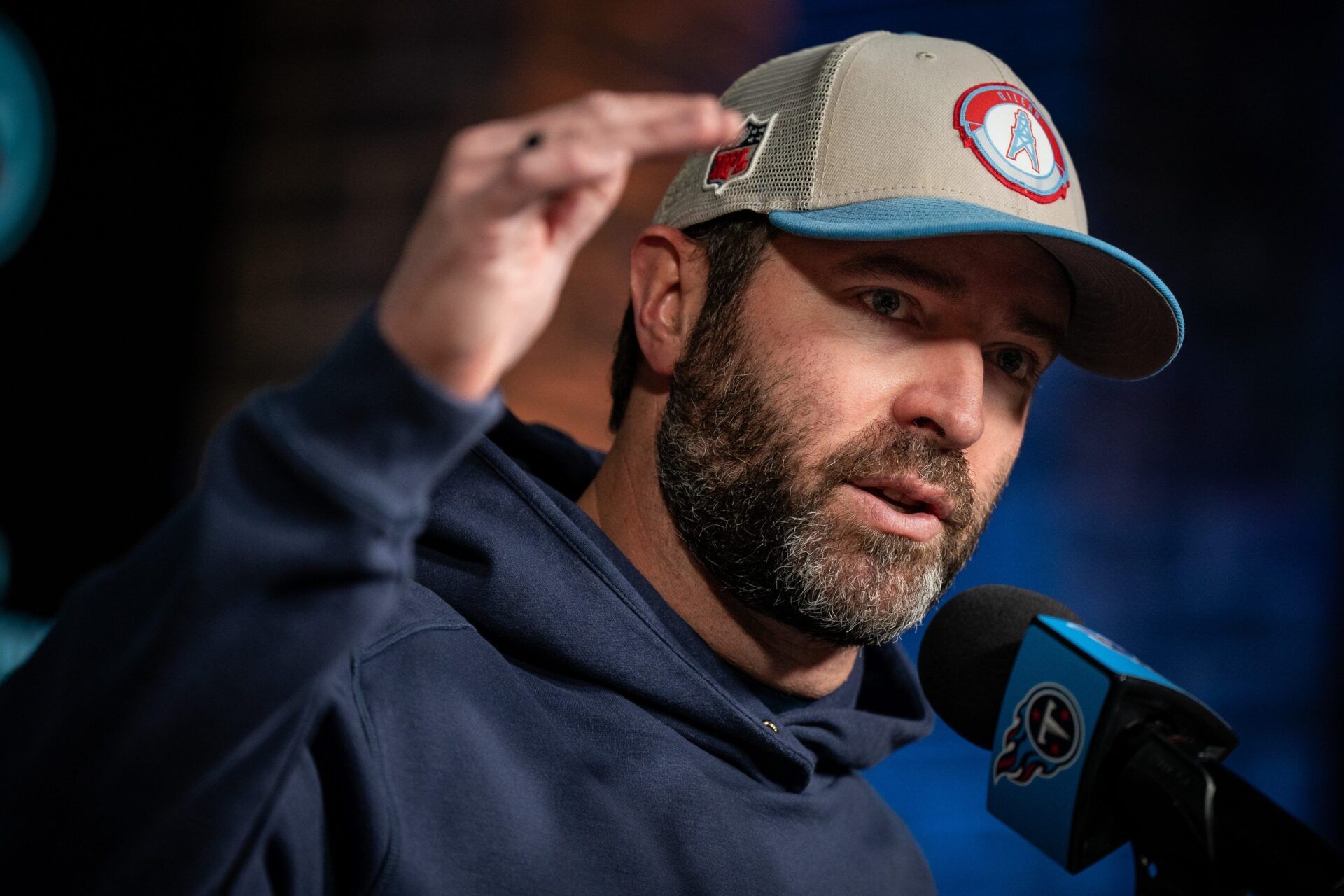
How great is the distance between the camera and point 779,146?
1.11m

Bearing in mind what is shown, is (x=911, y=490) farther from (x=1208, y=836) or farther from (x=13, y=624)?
(x=13, y=624)

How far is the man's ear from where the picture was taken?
Answer: 1158 mm

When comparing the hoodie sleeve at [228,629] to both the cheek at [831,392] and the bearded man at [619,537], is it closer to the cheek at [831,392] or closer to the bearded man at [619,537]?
the bearded man at [619,537]

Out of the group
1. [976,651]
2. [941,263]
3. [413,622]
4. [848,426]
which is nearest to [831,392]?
[848,426]

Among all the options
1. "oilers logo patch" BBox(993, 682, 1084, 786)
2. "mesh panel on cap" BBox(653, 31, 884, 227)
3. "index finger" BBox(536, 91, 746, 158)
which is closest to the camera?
"index finger" BBox(536, 91, 746, 158)

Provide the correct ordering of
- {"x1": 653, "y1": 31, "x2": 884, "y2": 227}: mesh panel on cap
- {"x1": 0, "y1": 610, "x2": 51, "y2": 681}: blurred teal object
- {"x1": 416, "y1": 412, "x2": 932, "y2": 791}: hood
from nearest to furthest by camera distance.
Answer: {"x1": 416, "y1": 412, "x2": 932, "y2": 791}: hood, {"x1": 653, "y1": 31, "x2": 884, "y2": 227}: mesh panel on cap, {"x1": 0, "y1": 610, "x2": 51, "y2": 681}: blurred teal object

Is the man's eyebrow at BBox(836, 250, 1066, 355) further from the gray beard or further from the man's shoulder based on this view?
the man's shoulder

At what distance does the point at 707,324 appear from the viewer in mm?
1127

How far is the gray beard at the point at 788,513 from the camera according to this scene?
3.34 ft

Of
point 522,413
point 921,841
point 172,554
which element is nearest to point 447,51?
point 522,413

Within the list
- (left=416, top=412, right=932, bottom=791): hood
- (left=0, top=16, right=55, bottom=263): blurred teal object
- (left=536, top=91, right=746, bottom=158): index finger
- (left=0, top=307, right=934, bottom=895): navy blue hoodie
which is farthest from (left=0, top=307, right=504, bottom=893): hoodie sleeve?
(left=0, top=16, right=55, bottom=263): blurred teal object

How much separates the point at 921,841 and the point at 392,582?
1.62 meters

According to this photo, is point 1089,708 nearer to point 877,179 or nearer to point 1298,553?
point 877,179

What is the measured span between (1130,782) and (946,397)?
408mm
